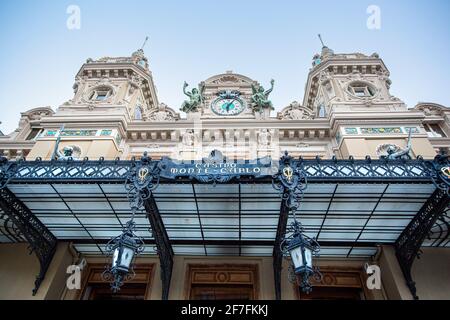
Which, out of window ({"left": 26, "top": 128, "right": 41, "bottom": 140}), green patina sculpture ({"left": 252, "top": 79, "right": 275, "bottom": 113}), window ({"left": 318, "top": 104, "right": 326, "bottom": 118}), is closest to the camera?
green patina sculpture ({"left": 252, "top": 79, "right": 275, "bottom": 113})

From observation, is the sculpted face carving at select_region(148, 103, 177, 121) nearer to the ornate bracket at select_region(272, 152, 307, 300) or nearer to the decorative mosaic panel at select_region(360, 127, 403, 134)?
the ornate bracket at select_region(272, 152, 307, 300)

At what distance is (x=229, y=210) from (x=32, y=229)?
6.39 meters

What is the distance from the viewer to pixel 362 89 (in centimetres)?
1714

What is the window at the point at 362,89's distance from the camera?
1652 cm

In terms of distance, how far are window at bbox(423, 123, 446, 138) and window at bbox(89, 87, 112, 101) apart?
1826 cm

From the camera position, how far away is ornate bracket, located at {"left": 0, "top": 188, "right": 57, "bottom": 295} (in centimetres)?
862

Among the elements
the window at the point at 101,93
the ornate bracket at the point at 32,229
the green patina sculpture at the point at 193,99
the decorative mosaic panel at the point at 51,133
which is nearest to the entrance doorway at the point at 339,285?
the ornate bracket at the point at 32,229

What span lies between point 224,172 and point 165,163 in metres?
1.72

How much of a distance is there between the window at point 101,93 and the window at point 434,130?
→ 18.3m

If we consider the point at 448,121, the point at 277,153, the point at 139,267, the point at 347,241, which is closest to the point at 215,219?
the point at 139,267

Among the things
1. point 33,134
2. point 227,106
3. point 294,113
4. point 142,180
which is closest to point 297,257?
point 142,180

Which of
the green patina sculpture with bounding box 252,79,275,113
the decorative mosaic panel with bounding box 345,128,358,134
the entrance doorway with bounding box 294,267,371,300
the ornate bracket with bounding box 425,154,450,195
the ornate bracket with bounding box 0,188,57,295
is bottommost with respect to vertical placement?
the entrance doorway with bounding box 294,267,371,300

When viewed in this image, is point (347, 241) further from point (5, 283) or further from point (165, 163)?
point (5, 283)

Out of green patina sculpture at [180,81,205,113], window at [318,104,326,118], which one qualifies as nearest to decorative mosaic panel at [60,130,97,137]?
green patina sculpture at [180,81,205,113]
